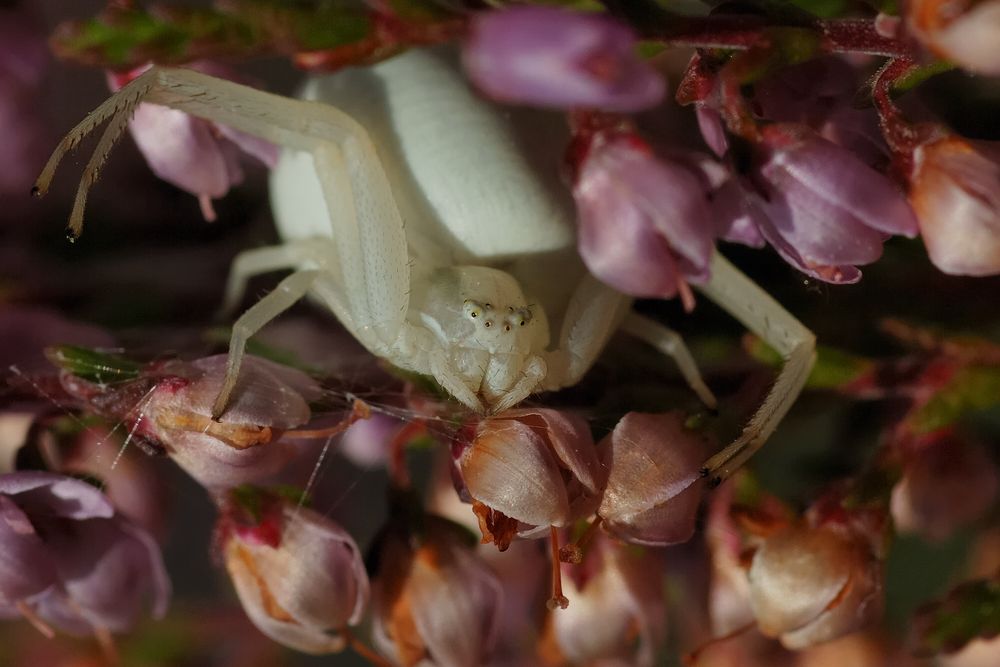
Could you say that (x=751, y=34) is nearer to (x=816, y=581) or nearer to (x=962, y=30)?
(x=962, y=30)

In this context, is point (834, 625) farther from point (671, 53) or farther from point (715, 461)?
point (671, 53)

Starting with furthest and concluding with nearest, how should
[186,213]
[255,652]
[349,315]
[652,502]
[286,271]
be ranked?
[255,652] < [186,213] < [286,271] < [349,315] < [652,502]

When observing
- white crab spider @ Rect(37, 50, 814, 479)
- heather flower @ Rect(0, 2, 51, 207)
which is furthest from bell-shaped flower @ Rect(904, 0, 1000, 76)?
heather flower @ Rect(0, 2, 51, 207)

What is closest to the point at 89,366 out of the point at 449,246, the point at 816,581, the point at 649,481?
the point at 449,246

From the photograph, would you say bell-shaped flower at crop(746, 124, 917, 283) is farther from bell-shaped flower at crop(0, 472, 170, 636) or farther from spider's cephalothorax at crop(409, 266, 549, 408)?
bell-shaped flower at crop(0, 472, 170, 636)

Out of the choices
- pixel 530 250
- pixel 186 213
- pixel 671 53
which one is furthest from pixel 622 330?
pixel 186 213

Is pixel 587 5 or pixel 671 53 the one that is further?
pixel 671 53

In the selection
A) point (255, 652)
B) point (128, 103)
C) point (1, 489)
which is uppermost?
point (128, 103)
